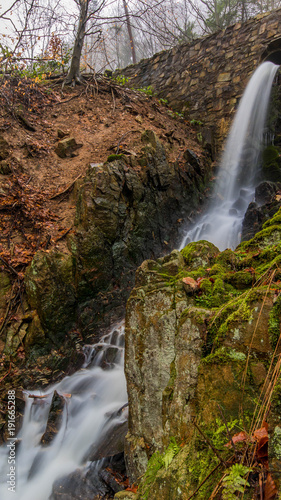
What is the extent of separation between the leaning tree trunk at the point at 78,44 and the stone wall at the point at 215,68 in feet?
12.9

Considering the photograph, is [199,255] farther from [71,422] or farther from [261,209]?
[261,209]

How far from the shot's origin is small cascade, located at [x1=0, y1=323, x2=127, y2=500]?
399 cm

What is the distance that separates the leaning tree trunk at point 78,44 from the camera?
910 centimetres

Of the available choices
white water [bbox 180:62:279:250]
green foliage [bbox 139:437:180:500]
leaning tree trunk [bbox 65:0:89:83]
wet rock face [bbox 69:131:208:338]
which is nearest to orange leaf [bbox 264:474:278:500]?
green foliage [bbox 139:437:180:500]

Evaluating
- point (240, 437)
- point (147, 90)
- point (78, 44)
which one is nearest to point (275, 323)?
point (240, 437)

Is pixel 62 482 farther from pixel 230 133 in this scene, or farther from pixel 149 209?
pixel 230 133

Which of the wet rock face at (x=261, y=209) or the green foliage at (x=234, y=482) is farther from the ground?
the wet rock face at (x=261, y=209)

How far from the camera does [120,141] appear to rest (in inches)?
328

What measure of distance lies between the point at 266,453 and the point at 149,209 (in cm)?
636

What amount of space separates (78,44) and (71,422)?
10.7 m

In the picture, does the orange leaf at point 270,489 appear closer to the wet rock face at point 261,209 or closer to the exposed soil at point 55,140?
the exposed soil at point 55,140

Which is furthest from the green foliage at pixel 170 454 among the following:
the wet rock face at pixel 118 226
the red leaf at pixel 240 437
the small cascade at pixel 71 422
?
the wet rock face at pixel 118 226

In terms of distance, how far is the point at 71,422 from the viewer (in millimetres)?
4586

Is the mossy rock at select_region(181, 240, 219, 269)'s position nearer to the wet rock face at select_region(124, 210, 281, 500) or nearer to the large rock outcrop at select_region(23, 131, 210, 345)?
the wet rock face at select_region(124, 210, 281, 500)
